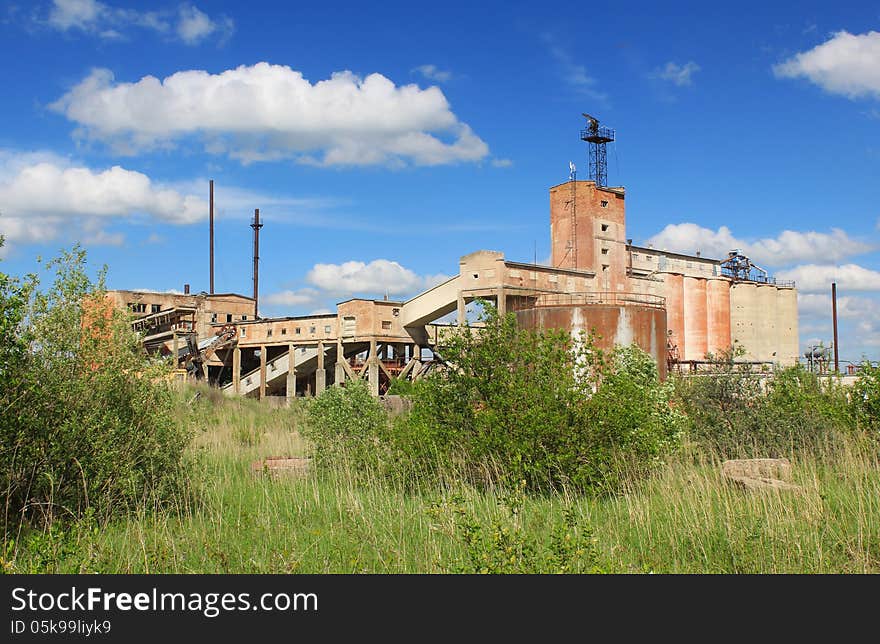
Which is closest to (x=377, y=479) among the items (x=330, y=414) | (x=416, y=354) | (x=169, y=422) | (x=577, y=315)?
(x=169, y=422)

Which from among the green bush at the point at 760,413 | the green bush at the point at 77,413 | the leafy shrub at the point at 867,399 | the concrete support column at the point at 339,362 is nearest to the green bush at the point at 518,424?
the green bush at the point at 760,413

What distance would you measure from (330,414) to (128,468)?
687 cm

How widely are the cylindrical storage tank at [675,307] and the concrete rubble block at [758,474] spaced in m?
38.0

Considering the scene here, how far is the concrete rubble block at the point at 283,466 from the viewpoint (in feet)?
42.6

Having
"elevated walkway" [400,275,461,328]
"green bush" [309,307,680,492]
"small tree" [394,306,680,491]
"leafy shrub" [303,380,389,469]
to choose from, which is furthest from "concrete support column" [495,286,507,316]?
"small tree" [394,306,680,491]

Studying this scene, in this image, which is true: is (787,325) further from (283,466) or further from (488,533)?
(488,533)

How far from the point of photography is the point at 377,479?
11539 millimetres

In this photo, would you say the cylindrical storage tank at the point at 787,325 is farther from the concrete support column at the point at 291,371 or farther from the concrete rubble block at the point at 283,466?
the concrete rubble block at the point at 283,466

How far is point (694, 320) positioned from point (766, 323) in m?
8.21

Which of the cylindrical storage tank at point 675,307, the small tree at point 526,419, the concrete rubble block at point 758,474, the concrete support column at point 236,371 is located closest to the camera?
the concrete rubble block at point 758,474

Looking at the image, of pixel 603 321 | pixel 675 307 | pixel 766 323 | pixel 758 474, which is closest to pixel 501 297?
pixel 603 321

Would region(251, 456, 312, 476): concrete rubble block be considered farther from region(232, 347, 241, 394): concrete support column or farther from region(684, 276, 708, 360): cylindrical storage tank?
region(684, 276, 708, 360): cylindrical storage tank
